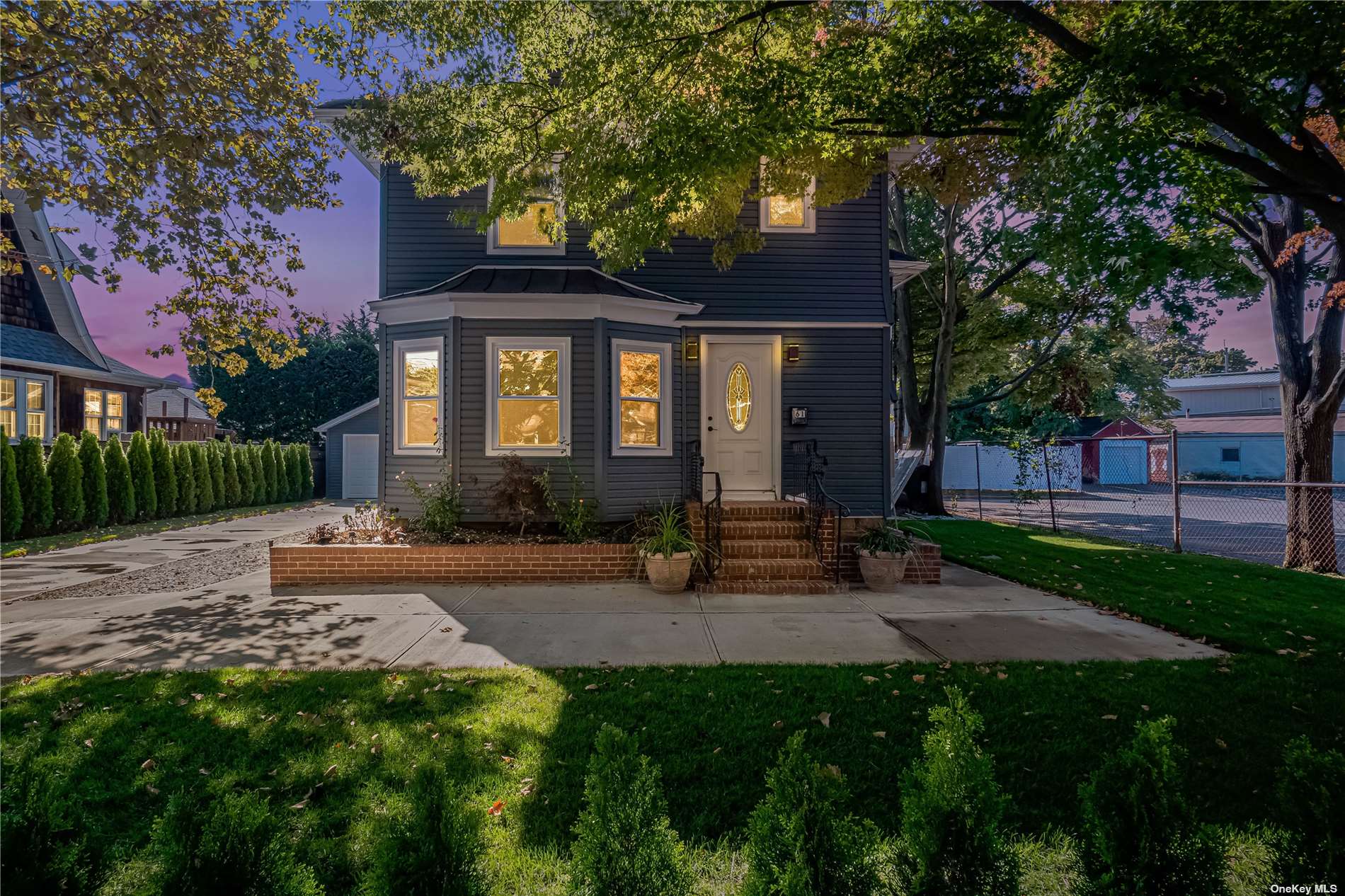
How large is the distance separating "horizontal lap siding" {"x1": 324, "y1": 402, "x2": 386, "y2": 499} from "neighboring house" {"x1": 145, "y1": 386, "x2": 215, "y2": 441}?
3459mm

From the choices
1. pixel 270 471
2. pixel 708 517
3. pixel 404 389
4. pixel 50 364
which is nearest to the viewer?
pixel 708 517

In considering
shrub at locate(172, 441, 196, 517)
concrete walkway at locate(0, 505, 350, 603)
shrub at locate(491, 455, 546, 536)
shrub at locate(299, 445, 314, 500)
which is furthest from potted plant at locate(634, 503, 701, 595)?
shrub at locate(299, 445, 314, 500)

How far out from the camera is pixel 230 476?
1653cm

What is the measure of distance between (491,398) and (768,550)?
4.43 metres

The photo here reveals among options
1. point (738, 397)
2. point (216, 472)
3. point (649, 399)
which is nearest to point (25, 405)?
point (216, 472)

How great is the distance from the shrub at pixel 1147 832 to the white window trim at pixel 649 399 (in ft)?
23.0

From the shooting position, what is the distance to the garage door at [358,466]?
20297mm

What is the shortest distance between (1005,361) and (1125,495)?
855cm

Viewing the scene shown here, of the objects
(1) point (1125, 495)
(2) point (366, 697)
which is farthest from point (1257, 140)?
(1) point (1125, 495)

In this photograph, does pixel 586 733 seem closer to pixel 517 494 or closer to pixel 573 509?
pixel 573 509

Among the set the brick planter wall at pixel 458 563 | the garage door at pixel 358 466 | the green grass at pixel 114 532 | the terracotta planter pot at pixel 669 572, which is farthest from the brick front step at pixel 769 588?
the garage door at pixel 358 466

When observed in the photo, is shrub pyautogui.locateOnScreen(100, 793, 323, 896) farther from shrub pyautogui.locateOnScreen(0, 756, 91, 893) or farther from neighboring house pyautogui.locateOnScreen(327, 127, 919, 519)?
neighboring house pyautogui.locateOnScreen(327, 127, 919, 519)

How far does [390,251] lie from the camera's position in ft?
29.0

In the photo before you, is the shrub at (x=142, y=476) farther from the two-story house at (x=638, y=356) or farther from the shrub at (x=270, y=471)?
the two-story house at (x=638, y=356)
